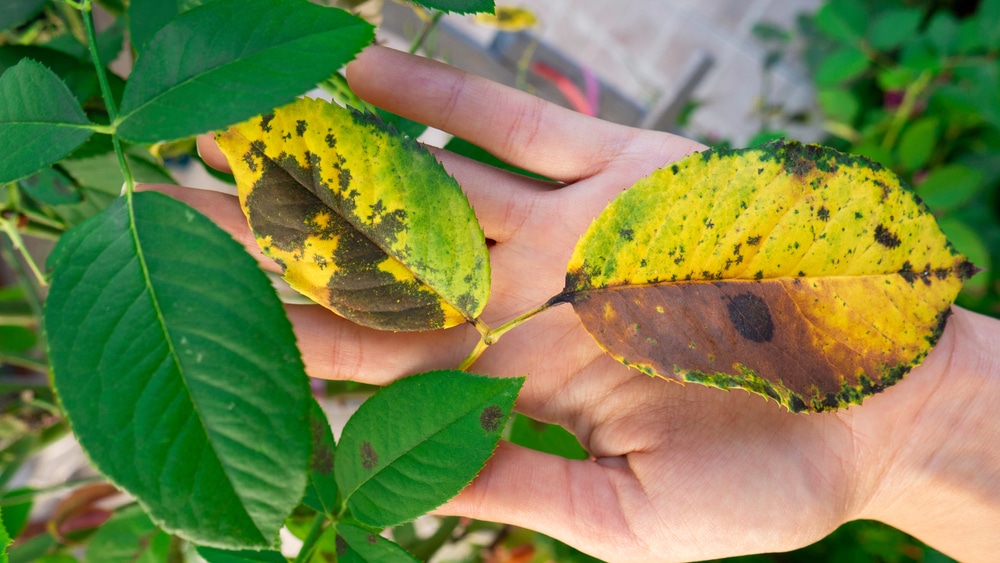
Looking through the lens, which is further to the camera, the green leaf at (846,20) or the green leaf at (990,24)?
the green leaf at (846,20)

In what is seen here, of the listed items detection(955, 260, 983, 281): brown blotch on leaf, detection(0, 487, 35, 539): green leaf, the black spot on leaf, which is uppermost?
detection(955, 260, 983, 281): brown blotch on leaf

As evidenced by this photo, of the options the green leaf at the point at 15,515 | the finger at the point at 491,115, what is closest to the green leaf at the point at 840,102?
the finger at the point at 491,115

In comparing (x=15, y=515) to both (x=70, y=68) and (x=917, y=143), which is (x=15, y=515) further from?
(x=917, y=143)

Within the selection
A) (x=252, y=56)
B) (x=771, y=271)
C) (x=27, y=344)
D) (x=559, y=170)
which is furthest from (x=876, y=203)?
(x=27, y=344)

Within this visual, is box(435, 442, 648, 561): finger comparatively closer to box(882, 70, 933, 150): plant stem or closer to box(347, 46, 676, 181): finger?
box(347, 46, 676, 181): finger

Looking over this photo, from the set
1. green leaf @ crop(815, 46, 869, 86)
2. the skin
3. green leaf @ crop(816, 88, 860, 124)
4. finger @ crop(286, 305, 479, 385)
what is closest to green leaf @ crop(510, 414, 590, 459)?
the skin

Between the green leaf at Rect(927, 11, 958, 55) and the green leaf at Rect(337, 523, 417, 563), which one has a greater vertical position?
the green leaf at Rect(927, 11, 958, 55)

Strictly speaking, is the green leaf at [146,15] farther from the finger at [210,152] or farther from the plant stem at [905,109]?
the plant stem at [905,109]
